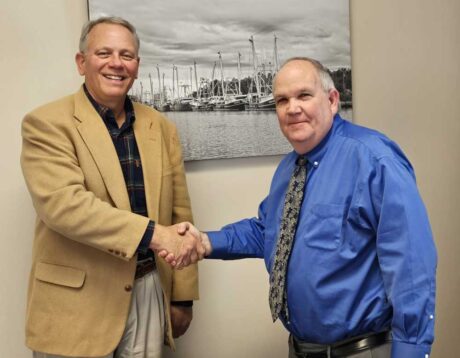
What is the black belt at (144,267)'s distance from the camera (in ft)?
5.11

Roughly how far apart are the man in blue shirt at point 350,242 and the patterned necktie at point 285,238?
2 centimetres

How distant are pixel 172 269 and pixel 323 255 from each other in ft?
2.03

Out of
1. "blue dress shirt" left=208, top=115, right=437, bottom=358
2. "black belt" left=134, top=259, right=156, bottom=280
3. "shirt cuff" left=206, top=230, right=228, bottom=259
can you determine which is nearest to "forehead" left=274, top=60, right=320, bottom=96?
"blue dress shirt" left=208, top=115, right=437, bottom=358

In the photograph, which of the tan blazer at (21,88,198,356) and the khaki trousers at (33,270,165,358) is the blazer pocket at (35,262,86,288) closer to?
the tan blazer at (21,88,198,356)

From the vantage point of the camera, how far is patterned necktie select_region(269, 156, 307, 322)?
4.51ft

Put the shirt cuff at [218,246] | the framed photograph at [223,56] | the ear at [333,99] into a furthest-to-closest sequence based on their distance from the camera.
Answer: the framed photograph at [223,56]
the shirt cuff at [218,246]
the ear at [333,99]

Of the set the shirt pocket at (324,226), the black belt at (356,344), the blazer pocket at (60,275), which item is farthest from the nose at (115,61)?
the black belt at (356,344)

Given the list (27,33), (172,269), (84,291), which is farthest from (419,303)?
(27,33)

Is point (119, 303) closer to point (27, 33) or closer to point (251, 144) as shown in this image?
point (251, 144)

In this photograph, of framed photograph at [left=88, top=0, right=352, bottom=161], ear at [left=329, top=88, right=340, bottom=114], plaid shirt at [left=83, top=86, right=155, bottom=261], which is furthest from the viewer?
framed photograph at [left=88, top=0, right=352, bottom=161]

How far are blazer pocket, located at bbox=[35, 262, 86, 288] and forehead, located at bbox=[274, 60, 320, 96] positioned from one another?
83 centimetres

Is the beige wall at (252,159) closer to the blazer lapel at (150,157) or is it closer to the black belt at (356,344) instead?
the blazer lapel at (150,157)

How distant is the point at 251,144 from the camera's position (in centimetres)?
206

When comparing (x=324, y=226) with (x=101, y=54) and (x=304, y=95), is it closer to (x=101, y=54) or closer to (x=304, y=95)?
(x=304, y=95)
